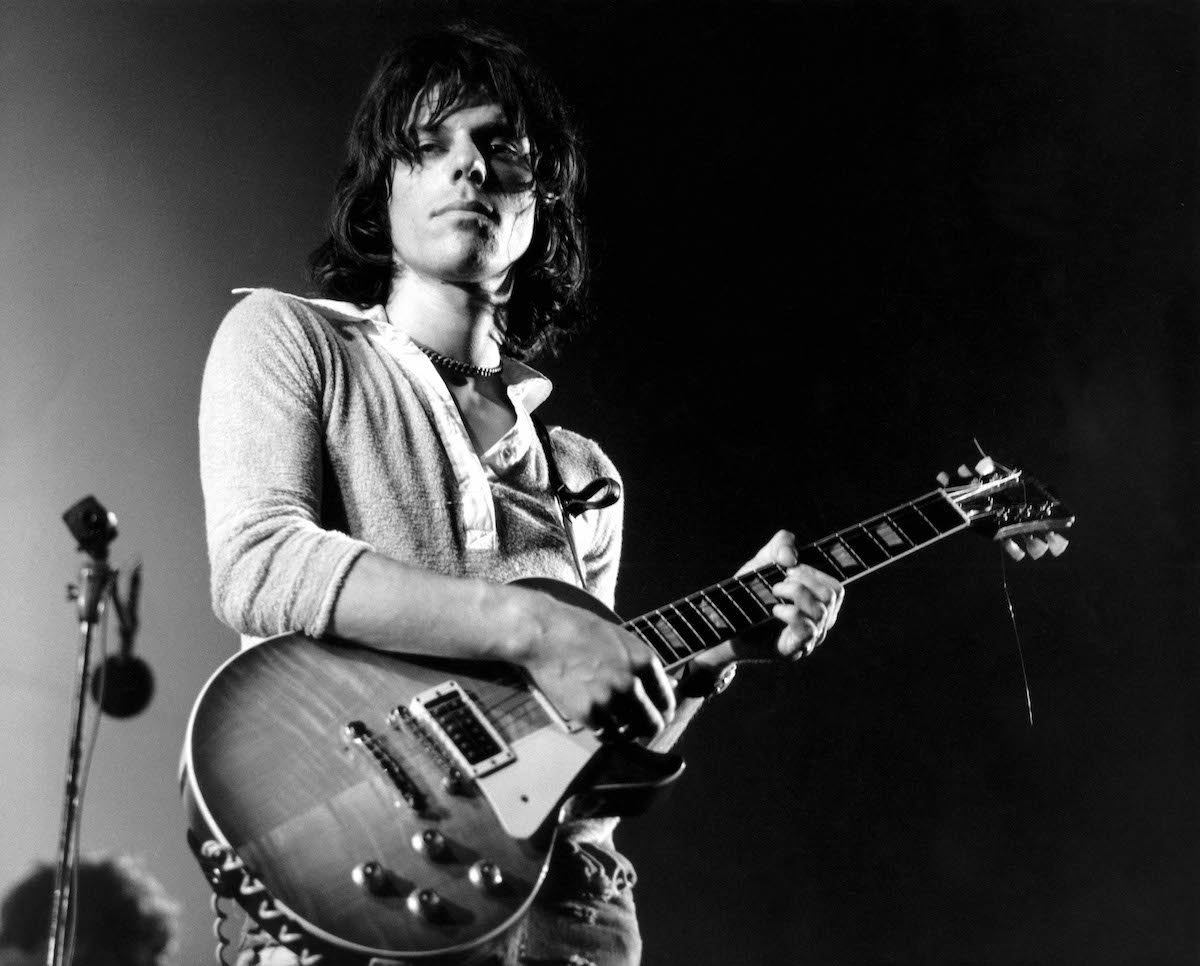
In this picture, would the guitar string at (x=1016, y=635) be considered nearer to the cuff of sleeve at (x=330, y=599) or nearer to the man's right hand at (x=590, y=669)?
the man's right hand at (x=590, y=669)

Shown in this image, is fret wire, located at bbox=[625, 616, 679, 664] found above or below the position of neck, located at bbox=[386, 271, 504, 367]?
below

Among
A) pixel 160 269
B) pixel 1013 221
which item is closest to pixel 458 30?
pixel 160 269

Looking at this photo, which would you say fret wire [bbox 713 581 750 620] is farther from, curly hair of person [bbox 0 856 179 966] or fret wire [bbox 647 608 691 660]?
curly hair of person [bbox 0 856 179 966]

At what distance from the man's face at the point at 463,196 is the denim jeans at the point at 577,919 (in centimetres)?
98

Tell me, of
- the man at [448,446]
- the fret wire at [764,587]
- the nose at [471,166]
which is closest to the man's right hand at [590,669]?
the man at [448,446]

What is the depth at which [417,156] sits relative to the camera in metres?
2.13

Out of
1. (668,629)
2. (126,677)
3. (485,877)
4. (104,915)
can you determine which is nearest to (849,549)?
(668,629)

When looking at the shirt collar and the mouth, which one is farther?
the mouth

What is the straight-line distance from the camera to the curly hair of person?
1.92m

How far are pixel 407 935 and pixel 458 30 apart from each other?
1.60m

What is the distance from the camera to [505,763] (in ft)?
5.10

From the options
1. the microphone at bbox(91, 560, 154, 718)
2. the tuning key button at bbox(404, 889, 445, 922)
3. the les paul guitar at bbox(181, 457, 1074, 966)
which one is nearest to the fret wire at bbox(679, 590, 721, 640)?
the les paul guitar at bbox(181, 457, 1074, 966)

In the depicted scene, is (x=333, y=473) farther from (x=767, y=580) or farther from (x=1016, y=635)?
(x=1016, y=635)

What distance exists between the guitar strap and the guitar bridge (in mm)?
434
